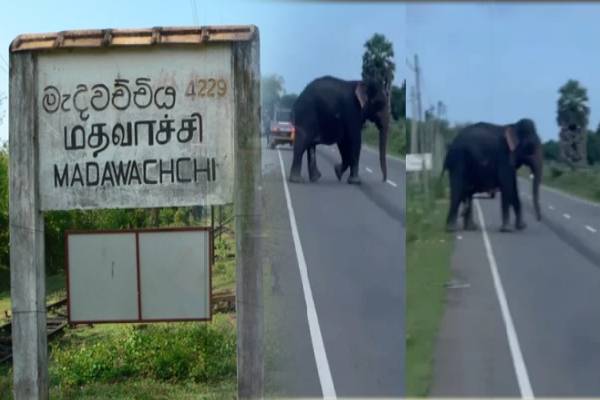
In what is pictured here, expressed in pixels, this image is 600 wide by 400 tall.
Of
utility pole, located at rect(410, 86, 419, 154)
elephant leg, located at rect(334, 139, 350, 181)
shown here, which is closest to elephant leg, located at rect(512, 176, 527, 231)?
utility pole, located at rect(410, 86, 419, 154)

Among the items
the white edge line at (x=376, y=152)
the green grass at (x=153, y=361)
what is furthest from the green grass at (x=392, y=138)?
the green grass at (x=153, y=361)

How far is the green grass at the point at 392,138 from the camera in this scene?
5574 mm

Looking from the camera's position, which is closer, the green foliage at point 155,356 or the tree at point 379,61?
the tree at point 379,61

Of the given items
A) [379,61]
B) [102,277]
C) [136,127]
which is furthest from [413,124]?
[102,277]

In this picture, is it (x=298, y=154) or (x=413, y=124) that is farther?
(x=298, y=154)

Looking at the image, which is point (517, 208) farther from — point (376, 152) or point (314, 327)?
point (314, 327)

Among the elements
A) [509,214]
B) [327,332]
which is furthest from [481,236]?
[327,332]

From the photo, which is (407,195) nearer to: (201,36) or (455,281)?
(455,281)

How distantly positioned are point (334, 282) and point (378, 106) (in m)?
1.17

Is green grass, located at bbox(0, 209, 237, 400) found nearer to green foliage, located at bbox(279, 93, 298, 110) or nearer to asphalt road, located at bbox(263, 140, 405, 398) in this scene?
asphalt road, located at bbox(263, 140, 405, 398)

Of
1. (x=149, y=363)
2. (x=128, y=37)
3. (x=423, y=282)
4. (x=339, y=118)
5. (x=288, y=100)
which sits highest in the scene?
(x=128, y=37)

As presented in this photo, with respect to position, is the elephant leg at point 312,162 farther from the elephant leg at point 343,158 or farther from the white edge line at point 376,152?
the white edge line at point 376,152

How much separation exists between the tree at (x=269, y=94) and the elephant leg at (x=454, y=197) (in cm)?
149

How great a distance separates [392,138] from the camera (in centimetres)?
570
